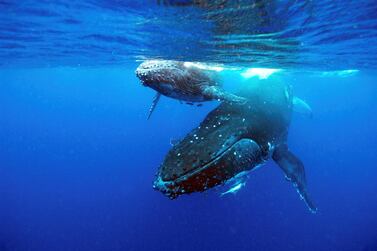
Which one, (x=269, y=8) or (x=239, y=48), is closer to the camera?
(x=269, y=8)

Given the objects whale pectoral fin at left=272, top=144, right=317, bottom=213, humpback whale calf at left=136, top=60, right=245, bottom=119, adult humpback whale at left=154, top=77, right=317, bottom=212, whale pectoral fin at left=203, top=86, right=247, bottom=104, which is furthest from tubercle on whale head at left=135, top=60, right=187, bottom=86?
whale pectoral fin at left=272, top=144, right=317, bottom=213

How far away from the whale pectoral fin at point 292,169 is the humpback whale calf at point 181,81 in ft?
6.24

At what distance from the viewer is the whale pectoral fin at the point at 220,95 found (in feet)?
20.6

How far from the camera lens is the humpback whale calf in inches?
239

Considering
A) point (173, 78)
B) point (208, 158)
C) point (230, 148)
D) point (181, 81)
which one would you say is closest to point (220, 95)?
point (181, 81)

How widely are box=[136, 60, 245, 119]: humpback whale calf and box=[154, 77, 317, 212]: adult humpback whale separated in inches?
16.1

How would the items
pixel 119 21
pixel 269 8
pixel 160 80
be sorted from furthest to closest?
pixel 119 21 → pixel 269 8 → pixel 160 80

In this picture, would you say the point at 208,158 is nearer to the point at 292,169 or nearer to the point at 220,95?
the point at 220,95

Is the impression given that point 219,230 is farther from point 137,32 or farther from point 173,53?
point 137,32

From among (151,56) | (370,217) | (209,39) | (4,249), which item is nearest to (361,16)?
(209,39)

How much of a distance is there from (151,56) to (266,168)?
2164 cm

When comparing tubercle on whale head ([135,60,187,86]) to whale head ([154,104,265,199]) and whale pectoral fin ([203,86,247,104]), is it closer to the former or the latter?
whale pectoral fin ([203,86,247,104])

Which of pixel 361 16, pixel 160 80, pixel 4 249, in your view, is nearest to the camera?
pixel 160 80

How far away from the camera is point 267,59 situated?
1780cm
